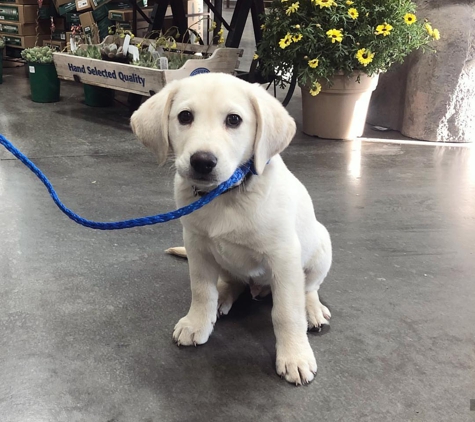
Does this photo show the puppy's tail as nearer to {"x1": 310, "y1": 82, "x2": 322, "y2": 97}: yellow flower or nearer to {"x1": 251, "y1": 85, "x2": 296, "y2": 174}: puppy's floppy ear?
{"x1": 251, "y1": 85, "x2": 296, "y2": 174}: puppy's floppy ear

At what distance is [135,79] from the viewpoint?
166 inches

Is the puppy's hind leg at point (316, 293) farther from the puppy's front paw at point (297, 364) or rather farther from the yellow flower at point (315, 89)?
the yellow flower at point (315, 89)

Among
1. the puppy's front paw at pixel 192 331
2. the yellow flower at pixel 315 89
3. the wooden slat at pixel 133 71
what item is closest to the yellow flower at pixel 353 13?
the yellow flower at pixel 315 89

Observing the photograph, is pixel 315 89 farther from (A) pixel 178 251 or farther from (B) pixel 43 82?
(B) pixel 43 82

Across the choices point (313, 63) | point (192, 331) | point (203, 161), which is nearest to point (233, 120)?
point (203, 161)

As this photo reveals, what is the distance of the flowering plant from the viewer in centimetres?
363

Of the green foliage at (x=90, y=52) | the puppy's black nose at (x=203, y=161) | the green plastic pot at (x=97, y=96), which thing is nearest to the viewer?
the puppy's black nose at (x=203, y=161)

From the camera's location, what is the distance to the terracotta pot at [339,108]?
393 cm

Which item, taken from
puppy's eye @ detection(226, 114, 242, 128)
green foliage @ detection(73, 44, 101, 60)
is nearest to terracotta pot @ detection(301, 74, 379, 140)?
green foliage @ detection(73, 44, 101, 60)

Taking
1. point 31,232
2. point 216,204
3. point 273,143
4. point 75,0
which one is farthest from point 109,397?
point 75,0

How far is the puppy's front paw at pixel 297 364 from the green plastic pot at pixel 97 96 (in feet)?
13.5

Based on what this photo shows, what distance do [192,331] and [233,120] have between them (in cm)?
73

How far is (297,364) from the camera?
156 centimetres

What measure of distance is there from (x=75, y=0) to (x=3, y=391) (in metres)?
5.54
